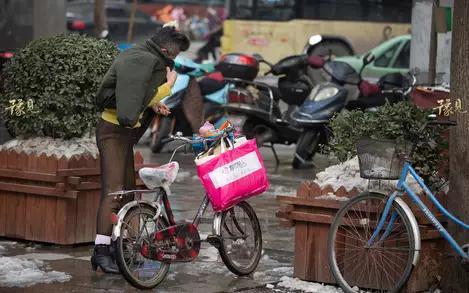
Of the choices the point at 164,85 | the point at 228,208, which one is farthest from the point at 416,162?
the point at 164,85

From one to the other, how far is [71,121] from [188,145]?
4.21ft

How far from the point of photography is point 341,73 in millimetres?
13703

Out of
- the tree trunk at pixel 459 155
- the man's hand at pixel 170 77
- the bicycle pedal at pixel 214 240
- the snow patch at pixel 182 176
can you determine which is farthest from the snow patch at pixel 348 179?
the snow patch at pixel 182 176

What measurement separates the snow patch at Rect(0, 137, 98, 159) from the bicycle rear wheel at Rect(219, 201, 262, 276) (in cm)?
141

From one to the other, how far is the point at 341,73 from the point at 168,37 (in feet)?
20.6

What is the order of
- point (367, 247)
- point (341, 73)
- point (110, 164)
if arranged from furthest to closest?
point (341, 73) < point (110, 164) < point (367, 247)

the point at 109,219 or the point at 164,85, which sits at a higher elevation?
the point at 164,85

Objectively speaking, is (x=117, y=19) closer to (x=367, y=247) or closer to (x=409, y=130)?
(x=409, y=130)

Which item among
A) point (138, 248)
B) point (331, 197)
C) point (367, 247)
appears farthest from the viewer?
point (331, 197)

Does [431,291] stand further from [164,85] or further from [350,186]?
[164,85]

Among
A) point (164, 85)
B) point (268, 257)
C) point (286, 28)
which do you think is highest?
point (286, 28)

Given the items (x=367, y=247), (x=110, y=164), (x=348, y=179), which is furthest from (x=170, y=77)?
(x=367, y=247)

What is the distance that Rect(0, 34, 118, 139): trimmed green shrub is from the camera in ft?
27.9

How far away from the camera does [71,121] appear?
8562 mm
